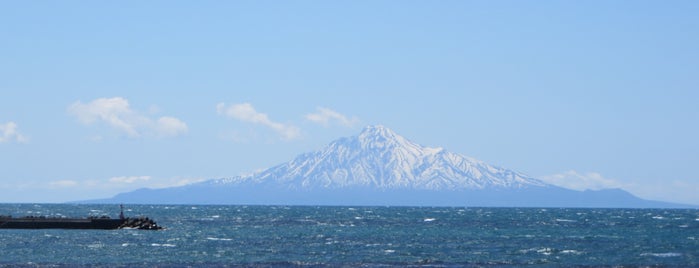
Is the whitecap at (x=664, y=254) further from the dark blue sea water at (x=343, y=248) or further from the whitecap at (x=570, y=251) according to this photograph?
the whitecap at (x=570, y=251)

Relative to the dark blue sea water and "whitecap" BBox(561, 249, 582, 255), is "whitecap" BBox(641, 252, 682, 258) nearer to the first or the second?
the dark blue sea water

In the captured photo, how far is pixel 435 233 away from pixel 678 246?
32.0 m

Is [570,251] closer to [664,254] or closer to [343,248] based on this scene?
[664,254]

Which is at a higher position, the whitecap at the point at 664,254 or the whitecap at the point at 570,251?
the whitecap at the point at 570,251

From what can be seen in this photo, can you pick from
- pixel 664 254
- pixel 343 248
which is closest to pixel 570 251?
pixel 664 254

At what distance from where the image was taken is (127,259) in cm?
8238

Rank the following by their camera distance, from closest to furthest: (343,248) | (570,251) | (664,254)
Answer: (664,254), (570,251), (343,248)

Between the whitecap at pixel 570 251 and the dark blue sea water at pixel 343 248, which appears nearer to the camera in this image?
the dark blue sea water at pixel 343 248

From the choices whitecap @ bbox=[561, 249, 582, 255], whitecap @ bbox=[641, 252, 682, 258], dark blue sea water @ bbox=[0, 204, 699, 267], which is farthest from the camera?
whitecap @ bbox=[561, 249, 582, 255]

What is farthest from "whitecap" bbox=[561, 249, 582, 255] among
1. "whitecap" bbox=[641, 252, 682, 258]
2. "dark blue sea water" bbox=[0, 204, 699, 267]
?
"whitecap" bbox=[641, 252, 682, 258]

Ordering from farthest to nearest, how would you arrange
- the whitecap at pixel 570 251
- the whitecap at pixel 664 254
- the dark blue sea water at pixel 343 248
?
1. the whitecap at pixel 570 251
2. the whitecap at pixel 664 254
3. the dark blue sea water at pixel 343 248

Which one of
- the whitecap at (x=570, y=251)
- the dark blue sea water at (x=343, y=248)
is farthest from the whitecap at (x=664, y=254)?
the whitecap at (x=570, y=251)

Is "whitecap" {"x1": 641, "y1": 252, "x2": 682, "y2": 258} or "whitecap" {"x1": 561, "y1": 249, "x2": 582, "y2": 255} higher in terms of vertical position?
"whitecap" {"x1": 561, "y1": 249, "x2": 582, "y2": 255}

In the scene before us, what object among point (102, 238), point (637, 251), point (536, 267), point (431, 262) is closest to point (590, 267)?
point (536, 267)
